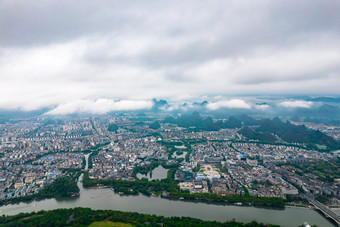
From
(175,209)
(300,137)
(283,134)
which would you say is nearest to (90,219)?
(175,209)

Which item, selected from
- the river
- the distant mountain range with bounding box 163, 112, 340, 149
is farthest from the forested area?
the distant mountain range with bounding box 163, 112, 340, 149

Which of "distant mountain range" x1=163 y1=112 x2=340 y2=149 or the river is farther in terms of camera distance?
"distant mountain range" x1=163 y1=112 x2=340 y2=149

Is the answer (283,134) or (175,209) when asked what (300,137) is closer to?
(283,134)

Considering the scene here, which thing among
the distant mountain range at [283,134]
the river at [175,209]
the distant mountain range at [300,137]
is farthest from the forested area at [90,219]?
the distant mountain range at [283,134]

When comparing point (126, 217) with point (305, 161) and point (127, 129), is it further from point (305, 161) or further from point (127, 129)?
point (127, 129)

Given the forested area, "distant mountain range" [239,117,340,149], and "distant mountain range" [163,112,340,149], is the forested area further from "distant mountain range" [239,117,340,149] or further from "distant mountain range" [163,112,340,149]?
"distant mountain range" [163,112,340,149]

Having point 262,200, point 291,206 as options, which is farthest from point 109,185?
point 291,206

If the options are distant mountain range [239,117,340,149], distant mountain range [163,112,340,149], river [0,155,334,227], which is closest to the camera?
river [0,155,334,227]

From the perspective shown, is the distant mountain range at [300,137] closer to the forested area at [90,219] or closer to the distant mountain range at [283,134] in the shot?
the distant mountain range at [283,134]
